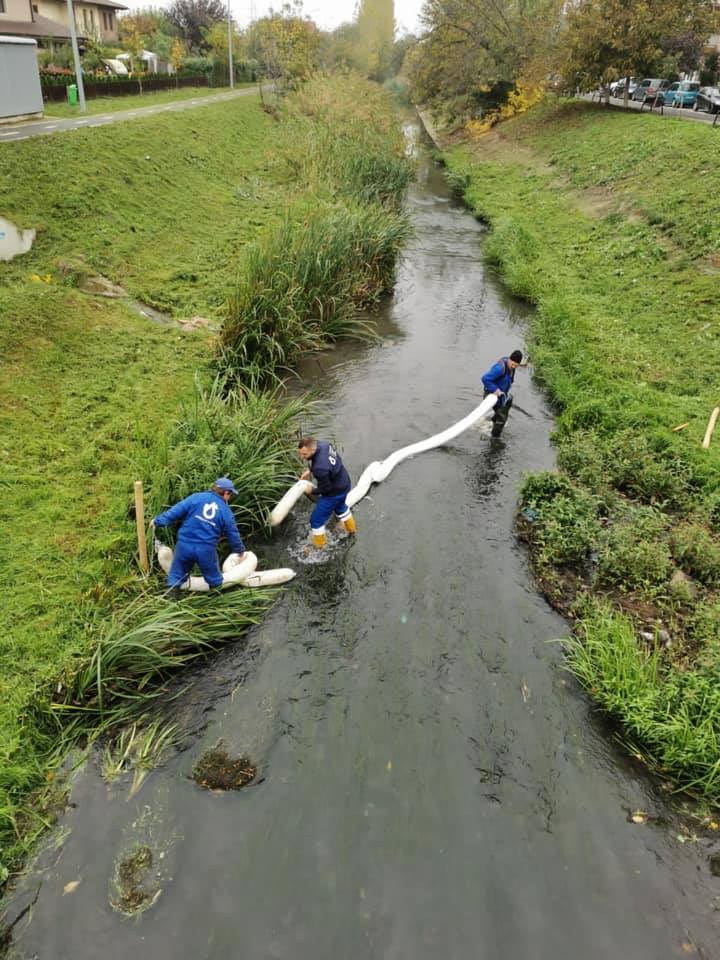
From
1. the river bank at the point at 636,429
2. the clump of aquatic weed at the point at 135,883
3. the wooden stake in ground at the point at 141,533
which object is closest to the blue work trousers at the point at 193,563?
the wooden stake in ground at the point at 141,533

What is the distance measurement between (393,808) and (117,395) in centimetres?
797

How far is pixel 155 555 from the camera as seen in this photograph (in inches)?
305

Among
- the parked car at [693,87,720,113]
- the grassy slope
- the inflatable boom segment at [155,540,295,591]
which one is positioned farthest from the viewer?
the parked car at [693,87,720,113]

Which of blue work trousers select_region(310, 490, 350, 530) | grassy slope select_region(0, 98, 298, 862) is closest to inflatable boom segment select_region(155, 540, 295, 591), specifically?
grassy slope select_region(0, 98, 298, 862)

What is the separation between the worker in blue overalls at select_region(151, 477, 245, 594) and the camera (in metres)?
7.04

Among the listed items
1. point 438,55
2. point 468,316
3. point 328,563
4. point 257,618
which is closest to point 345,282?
point 468,316

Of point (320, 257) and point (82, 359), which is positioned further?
point (320, 257)

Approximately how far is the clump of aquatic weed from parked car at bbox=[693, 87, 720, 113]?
38304 millimetres

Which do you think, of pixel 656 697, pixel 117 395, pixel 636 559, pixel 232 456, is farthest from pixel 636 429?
pixel 117 395

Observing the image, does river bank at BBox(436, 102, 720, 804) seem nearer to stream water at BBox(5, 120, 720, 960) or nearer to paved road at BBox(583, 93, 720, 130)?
stream water at BBox(5, 120, 720, 960)

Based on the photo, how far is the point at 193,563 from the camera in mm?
7266

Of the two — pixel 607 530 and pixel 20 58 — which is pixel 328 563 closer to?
pixel 607 530

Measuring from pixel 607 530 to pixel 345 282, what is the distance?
9.24m

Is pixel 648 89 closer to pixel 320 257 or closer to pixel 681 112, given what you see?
pixel 681 112
